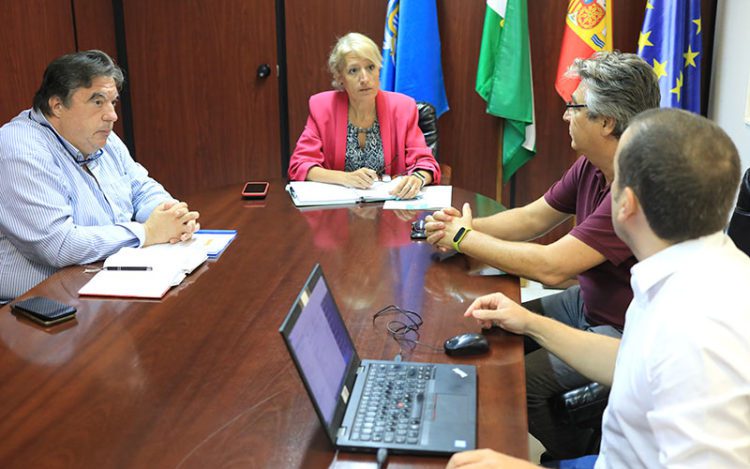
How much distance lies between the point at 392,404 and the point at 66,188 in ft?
4.49

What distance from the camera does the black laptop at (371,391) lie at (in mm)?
1228

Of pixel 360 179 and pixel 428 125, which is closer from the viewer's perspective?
pixel 360 179

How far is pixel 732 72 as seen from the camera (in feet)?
11.6

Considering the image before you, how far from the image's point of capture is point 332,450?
1.24 m

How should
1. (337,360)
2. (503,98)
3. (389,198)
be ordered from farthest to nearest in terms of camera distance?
(503,98) → (389,198) → (337,360)

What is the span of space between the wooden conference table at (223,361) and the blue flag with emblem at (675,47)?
2.11 meters

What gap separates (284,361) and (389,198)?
1319 millimetres

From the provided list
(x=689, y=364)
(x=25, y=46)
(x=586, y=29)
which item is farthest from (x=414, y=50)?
(x=689, y=364)

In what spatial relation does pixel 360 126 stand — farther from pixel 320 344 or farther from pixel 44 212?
pixel 320 344

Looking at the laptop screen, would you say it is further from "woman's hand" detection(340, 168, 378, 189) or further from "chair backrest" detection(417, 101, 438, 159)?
"chair backrest" detection(417, 101, 438, 159)

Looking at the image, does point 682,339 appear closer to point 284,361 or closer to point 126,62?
point 284,361

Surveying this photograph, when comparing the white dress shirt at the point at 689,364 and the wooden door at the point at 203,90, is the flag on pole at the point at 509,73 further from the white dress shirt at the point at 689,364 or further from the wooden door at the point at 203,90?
the white dress shirt at the point at 689,364

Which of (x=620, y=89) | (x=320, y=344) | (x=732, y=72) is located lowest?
(x=320, y=344)

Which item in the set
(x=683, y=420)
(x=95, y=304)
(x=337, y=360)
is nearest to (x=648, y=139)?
(x=683, y=420)
